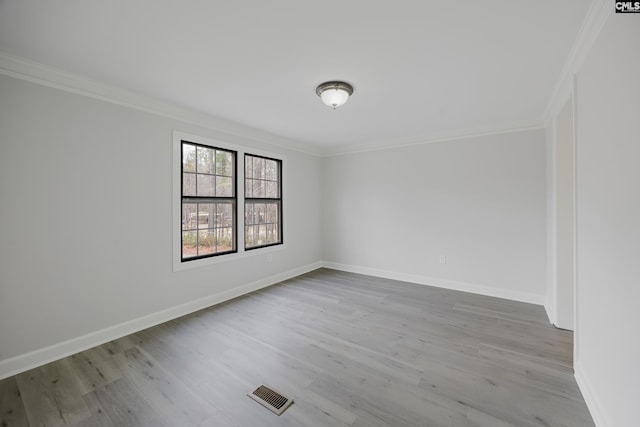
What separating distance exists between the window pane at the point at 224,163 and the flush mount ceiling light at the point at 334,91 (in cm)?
184

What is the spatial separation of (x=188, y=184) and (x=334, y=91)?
220 cm

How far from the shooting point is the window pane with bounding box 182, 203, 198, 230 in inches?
134

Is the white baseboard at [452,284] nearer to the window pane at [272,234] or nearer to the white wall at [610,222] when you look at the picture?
the window pane at [272,234]

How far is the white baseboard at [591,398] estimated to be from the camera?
1.55 meters

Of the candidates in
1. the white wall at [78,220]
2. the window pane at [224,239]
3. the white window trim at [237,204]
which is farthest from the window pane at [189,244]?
the window pane at [224,239]

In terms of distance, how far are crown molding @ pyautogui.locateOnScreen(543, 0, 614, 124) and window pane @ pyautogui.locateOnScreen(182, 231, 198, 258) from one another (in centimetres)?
410

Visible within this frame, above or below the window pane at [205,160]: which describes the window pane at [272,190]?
below

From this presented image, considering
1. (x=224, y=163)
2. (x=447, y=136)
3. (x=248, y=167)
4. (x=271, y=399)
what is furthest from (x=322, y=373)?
(x=447, y=136)

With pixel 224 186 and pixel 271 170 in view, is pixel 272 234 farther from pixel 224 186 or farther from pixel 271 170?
pixel 224 186

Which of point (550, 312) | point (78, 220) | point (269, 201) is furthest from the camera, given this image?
point (269, 201)

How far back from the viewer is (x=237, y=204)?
13.0 feet

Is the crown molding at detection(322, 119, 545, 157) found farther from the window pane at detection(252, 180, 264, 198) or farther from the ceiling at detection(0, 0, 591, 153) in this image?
the window pane at detection(252, 180, 264, 198)

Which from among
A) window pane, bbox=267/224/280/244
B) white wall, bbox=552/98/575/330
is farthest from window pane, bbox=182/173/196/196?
white wall, bbox=552/98/575/330

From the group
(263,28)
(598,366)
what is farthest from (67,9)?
(598,366)
